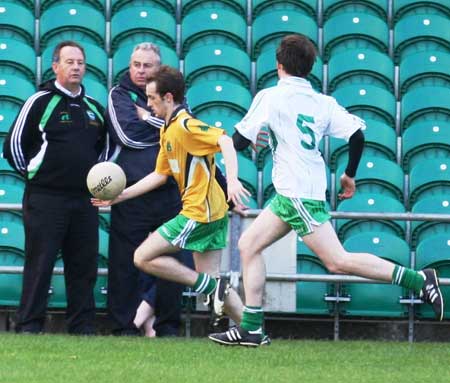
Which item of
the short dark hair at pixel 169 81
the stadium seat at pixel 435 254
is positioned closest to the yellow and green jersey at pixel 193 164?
the short dark hair at pixel 169 81

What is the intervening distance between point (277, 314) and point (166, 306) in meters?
1.09

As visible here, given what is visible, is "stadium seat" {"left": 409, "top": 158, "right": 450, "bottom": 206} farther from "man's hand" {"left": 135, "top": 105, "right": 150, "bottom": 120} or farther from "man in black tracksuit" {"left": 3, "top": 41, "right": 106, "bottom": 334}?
"man in black tracksuit" {"left": 3, "top": 41, "right": 106, "bottom": 334}

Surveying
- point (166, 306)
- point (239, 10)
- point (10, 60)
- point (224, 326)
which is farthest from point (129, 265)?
point (239, 10)

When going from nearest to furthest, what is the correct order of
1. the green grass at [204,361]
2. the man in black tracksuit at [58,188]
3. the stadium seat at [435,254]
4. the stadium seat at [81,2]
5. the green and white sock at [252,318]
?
the green grass at [204,361] → the green and white sock at [252,318] → the man in black tracksuit at [58,188] → the stadium seat at [435,254] → the stadium seat at [81,2]

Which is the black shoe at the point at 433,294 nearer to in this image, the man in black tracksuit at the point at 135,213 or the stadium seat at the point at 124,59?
the man in black tracksuit at the point at 135,213

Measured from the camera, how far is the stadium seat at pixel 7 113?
10.9 meters

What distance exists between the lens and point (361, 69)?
38.5 feet

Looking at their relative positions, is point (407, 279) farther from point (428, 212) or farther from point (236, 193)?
point (428, 212)

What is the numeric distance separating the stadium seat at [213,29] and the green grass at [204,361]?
411cm

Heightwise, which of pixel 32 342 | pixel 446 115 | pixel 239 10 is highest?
pixel 239 10

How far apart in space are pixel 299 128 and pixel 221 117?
328 cm

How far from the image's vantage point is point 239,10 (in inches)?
500

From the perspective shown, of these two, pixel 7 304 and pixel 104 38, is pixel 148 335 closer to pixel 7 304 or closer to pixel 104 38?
pixel 7 304

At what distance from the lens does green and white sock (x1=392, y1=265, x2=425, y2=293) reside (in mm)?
7746
